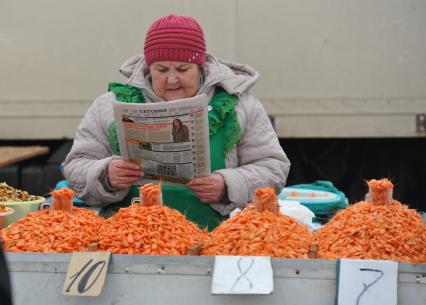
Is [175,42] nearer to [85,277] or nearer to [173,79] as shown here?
[173,79]

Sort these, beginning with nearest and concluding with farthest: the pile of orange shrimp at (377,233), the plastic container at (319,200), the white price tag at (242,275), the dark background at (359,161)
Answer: the white price tag at (242,275) → the pile of orange shrimp at (377,233) → the plastic container at (319,200) → the dark background at (359,161)

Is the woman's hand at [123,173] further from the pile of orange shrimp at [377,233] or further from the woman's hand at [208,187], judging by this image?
the pile of orange shrimp at [377,233]

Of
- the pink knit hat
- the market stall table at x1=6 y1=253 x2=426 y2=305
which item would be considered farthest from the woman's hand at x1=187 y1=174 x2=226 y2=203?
the market stall table at x1=6 y1=253 x2=426 y2=305

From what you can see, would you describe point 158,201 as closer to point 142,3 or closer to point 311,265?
point 311,265

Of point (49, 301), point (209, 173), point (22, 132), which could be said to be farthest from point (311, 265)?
point (22, 132)

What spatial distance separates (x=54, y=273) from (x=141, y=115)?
0.79 m

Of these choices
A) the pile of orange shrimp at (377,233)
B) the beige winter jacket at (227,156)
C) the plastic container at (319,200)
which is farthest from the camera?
the plastic container at (319,200)

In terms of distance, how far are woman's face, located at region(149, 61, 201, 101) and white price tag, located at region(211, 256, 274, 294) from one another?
1.10 m

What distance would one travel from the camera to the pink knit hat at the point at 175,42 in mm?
3115

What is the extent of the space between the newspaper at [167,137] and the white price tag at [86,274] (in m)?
0.74

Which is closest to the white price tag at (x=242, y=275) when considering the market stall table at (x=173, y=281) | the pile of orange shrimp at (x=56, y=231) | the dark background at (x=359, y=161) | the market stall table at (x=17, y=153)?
the market stall table at (x=173, y=281)

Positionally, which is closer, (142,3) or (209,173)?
(209,173)

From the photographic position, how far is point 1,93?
6691 mm

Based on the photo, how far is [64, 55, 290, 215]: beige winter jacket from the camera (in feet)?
10.3
